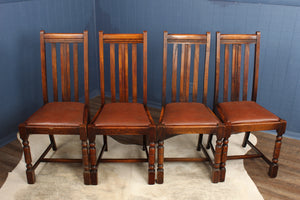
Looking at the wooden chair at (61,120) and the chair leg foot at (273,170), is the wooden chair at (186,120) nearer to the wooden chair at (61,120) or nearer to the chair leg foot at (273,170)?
the chair leg foot at (273,170)

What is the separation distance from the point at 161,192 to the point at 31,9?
2.16 m

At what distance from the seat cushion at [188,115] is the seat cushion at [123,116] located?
7.1 inches

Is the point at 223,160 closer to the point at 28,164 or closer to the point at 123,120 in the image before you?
the point at 123,120

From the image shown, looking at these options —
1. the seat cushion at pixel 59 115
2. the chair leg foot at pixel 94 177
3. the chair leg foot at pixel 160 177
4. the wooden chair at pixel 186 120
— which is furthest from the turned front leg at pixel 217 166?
the seat cushion at pixel 59 115

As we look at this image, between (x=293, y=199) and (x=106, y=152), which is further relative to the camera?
(x=106, y=152)

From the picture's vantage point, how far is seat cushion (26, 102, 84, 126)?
87.6 inches

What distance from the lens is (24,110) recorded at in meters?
3.16

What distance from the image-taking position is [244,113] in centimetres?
237

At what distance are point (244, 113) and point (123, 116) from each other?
37.1 inches

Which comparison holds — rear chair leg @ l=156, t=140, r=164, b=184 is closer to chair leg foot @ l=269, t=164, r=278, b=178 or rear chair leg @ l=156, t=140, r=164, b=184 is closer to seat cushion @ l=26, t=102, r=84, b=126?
seat cushion @ l=26, t=102, r=84, b=126

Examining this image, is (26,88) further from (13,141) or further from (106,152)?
(106,152)

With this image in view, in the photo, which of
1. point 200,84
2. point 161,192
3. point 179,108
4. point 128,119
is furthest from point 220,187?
point 200,84

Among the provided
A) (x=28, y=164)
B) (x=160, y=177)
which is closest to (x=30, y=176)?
(x=28, y=164)

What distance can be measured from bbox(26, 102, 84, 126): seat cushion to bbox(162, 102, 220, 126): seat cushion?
0.67m
